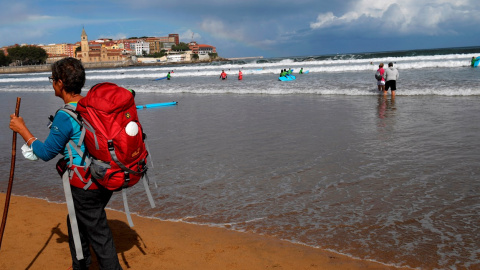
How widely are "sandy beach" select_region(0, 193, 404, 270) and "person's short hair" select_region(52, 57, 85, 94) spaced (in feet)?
5.82

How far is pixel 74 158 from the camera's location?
281 centimetres

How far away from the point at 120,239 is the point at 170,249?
0.63 meters

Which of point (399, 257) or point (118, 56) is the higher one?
point (118, 56)

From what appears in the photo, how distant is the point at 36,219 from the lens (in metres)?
5.06

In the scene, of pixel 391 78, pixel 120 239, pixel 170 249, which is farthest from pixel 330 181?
pixel 391 78

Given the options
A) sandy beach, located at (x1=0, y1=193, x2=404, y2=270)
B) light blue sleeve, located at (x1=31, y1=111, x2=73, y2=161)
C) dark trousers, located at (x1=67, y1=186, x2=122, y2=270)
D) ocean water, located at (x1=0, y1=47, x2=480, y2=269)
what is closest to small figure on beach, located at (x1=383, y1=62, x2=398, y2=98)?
ocean water, located at (x1=0, y1=47, x2=480, y2=269)

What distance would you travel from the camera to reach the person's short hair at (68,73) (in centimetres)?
286

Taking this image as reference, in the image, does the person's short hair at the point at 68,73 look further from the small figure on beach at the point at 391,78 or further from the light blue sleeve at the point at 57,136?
the small figure on beach at the point at 391,78

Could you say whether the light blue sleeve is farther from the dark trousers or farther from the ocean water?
the ocean water

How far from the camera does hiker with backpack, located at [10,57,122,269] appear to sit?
271 centimetres

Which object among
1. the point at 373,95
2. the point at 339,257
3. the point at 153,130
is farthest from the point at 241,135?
the point at 373,95

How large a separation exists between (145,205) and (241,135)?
15.6 feet

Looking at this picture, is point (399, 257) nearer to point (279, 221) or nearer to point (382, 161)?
point (279, 221)

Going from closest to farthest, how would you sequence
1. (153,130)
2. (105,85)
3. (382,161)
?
(105,85) < (382,161) < (153,130)
